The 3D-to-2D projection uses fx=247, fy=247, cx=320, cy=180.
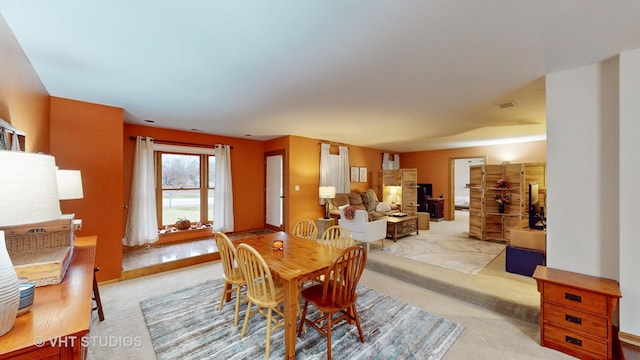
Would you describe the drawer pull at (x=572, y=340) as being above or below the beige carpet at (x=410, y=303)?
above

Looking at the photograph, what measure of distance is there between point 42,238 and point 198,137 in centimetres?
398

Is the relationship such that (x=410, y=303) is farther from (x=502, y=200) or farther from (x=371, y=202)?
(x=371, y=202)

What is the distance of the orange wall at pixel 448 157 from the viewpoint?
269 inches

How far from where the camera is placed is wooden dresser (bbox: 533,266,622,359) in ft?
6.39

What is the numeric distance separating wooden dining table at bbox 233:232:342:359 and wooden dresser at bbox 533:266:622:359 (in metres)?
1.93

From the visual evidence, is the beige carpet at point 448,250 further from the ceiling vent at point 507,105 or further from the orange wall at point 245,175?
the orange wall at point 245,175

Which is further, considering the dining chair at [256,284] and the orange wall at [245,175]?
the orange wall at [245,175]

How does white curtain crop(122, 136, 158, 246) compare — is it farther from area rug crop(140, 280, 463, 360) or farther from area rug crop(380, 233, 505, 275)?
area rug crop(380, 233, 505, 275)

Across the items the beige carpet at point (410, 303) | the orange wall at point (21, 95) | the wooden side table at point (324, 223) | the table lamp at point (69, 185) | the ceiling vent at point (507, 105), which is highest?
the ceiling vent at point (507, 105)

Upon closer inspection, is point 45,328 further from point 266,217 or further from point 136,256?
point 266,217

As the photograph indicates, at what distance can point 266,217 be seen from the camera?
6.33 meters

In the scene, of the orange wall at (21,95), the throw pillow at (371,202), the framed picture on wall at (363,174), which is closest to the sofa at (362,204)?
the throw pillow at (371,202)

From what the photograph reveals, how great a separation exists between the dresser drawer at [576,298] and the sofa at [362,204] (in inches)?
141

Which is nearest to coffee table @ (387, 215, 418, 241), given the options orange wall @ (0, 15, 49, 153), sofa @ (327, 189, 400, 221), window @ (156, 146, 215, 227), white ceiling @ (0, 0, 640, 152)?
sofa @ (327, 189, 400, 221)
